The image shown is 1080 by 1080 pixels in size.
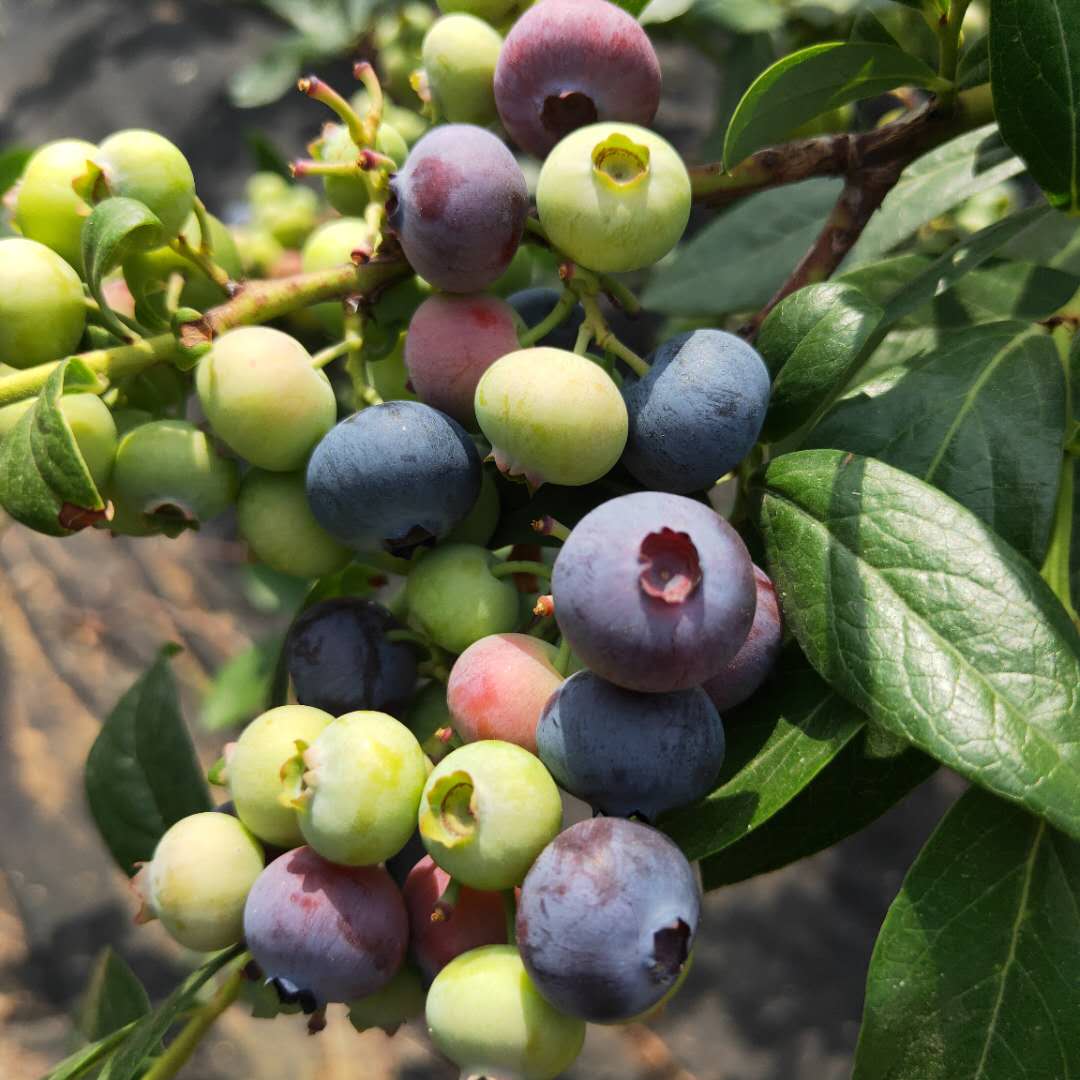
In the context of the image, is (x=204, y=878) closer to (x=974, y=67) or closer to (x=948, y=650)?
(x=948, y=650)

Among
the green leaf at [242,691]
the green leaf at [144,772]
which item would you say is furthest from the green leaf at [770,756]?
the green leaf at [242,691]

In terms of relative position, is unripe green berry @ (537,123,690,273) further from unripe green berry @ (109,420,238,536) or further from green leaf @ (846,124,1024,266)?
green leaf @ (846,124,1024,266)

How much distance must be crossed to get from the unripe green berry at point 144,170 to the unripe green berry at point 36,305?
76mm

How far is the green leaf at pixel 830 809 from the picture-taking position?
0.91 metres

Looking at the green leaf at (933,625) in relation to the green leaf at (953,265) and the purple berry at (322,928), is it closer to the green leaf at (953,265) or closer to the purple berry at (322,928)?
the green leaf at (953,265)

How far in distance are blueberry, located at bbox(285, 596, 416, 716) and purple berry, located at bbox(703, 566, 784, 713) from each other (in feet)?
0.84

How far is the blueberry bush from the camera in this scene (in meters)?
0.73

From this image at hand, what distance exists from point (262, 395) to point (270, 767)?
0.26 meters

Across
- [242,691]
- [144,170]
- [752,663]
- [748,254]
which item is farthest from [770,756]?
[242,691]

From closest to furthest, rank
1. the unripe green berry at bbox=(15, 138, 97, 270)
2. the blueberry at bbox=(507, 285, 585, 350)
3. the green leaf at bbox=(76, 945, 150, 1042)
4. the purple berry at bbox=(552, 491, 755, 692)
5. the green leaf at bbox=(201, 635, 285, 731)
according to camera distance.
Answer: the purple berry at bbox=(552, 491, 755, 692) < the unripe green berry at bbox=(15, 138, 97, 270) < the blueberry at bbox=(507, 285, 585, 350) < the green leaf at bbox=(76, 945, 150, 1042) < the green leaf at bbox=(201, 635, 285, 731)

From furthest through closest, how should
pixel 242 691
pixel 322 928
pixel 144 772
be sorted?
pixel 242 691 < pixel 144 772 < pixel 322 928

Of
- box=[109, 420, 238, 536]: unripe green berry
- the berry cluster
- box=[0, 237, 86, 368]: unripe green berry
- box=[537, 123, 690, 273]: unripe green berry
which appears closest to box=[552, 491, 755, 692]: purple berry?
the berry cluster

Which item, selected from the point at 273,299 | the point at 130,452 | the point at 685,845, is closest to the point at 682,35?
the point at 273,299

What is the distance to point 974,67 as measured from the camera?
40.6 inches
